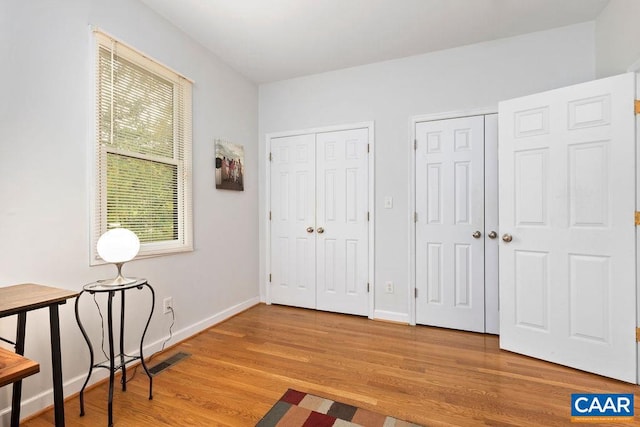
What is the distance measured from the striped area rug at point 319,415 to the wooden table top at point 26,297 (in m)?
1.17

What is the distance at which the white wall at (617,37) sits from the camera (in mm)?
1947

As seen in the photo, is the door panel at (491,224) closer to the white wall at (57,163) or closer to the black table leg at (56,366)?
the white wall at (57,163)

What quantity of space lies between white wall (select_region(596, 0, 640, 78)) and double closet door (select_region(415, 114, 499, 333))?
80cm

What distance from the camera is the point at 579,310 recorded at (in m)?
2.14

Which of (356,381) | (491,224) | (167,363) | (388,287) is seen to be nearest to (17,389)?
(167,363)

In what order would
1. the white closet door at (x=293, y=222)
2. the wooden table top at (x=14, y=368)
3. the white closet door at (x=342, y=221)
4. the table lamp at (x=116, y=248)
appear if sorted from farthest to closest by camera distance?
1. the white closet door at (x=293, y=222)
2. the white closet door at (x=342, y=221)
3. the table lamp at (x=116, y=248)
4. the wooden table top at (x=14, y=368)

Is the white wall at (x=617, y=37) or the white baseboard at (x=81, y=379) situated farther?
the white wall at (x=617, y=37)

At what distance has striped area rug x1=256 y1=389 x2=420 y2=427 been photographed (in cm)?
158

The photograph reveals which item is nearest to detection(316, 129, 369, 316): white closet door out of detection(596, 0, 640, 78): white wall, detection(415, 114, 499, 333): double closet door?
detection(415, 114, 499, 333): double closet door

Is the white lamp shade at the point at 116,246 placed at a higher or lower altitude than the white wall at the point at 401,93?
lower

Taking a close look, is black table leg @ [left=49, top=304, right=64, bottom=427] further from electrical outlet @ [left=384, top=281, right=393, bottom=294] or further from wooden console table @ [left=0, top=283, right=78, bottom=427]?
electrical outlet @ [left=384, top=281, right=393, bottom=294]

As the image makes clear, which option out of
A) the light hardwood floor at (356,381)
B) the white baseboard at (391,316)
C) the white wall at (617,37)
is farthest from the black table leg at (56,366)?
the white wall at (617,37)

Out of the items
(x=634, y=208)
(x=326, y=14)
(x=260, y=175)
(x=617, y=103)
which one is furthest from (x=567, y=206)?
(x=260, y=175)

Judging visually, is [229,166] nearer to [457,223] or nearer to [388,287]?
[388,287]
